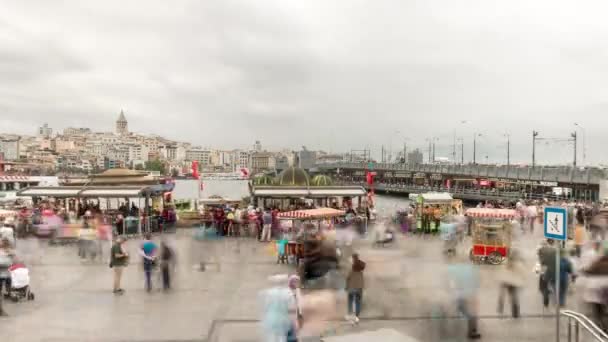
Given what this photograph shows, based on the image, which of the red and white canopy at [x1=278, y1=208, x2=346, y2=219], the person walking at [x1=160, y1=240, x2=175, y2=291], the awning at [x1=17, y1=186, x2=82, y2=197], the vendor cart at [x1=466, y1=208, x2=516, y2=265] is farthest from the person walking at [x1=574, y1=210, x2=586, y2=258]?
the awning at [x1=17, y1=186, x2=82, y2=197]

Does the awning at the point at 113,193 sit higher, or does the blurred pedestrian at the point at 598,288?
the awning at the point at 113,193

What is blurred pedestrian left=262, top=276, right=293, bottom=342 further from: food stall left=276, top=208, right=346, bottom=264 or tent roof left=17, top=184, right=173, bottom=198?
tent roof left=17, top=184, right=173, bottom=198

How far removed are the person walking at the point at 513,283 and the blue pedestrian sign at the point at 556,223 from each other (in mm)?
1514

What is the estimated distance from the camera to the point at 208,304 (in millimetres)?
12000

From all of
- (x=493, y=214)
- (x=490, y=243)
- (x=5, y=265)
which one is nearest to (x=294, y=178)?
(x=493, y=214)

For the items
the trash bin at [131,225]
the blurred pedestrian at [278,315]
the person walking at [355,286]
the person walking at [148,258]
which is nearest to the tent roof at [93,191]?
the trash bin at [131,225]

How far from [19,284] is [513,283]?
10315 millimetres

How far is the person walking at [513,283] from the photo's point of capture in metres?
10.6

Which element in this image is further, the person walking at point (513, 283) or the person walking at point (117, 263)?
the person walking at point (117, 263)

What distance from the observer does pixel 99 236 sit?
60.6 feet

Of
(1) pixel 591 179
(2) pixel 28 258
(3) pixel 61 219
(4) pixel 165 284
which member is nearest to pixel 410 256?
(4) pixel 165 284

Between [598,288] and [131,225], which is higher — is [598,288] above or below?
above

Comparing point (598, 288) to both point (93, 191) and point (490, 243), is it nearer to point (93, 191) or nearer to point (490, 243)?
point (490, 243)

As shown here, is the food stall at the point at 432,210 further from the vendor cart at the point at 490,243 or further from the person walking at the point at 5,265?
the person walking at the point at 5,265
